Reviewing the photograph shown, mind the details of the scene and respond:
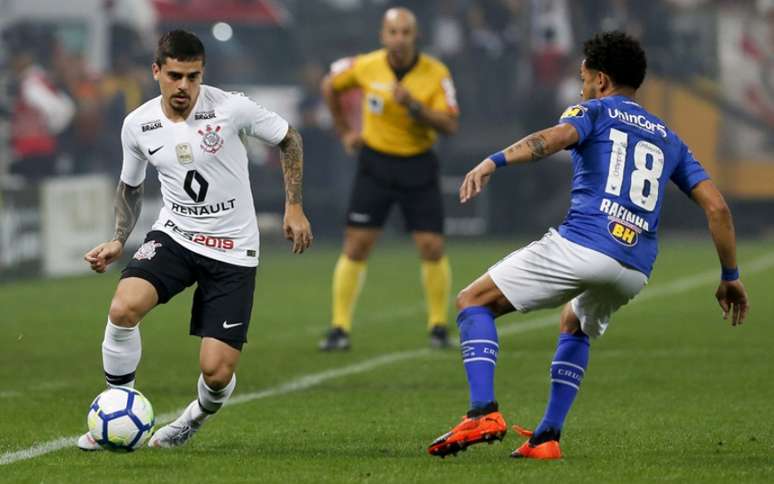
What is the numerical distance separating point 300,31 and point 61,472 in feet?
68.4

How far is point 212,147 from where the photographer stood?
7.84 metres

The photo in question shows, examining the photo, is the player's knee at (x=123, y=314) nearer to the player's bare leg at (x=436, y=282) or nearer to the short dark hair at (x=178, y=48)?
the short dark hair at (x=178, y=48)

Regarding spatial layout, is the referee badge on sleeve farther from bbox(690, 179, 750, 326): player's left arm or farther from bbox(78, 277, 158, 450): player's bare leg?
bbox(690, 179, 750, 326): player's left arm

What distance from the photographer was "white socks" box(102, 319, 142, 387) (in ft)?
25.0

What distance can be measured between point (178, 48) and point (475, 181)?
174 centimetres

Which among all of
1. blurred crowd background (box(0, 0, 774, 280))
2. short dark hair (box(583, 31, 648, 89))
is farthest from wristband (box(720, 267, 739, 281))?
blurred crowd background (box(0, 0, 774, 280))

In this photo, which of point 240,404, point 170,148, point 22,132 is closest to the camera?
point 170,148

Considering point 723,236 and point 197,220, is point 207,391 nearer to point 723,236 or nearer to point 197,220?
point 197,220

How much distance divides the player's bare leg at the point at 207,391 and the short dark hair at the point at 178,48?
1.26m

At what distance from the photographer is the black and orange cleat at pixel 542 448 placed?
736cm

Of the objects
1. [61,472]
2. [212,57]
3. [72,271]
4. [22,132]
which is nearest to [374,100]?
[61,472]

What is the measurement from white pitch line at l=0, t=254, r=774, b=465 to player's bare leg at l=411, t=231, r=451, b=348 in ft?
0.72

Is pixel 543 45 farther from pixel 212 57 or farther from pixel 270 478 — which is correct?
pixel 270 478

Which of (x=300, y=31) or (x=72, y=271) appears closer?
(x=72, y=271)
